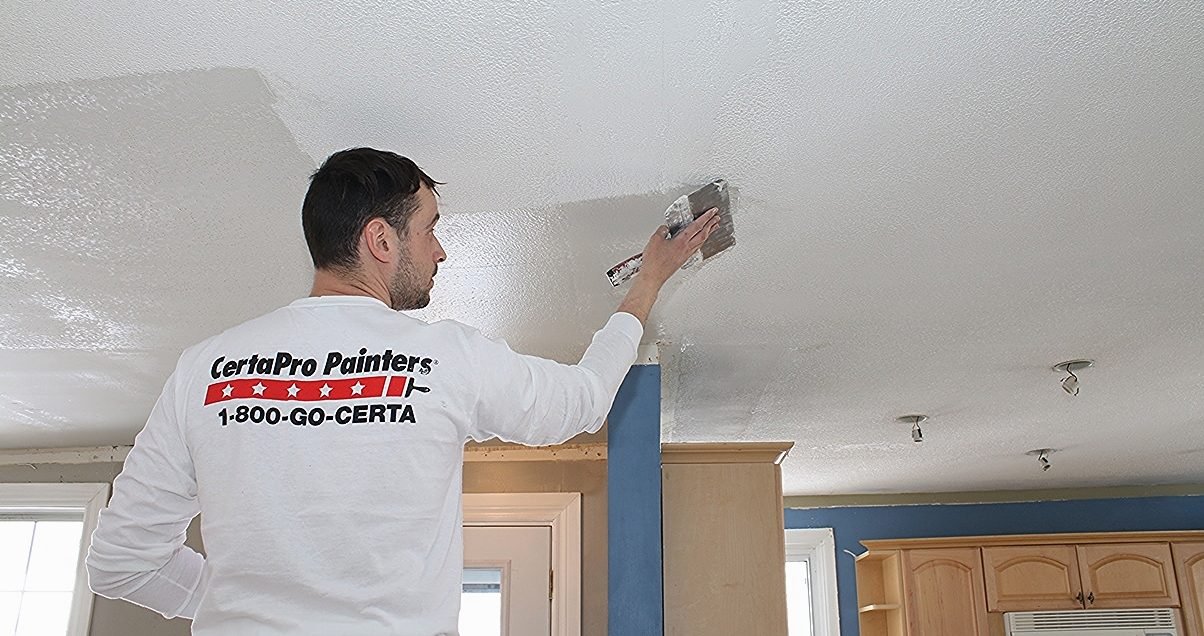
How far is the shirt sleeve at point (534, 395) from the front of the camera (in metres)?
1.32

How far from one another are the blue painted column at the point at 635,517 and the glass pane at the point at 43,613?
118 inches

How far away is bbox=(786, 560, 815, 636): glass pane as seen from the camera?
675 cm

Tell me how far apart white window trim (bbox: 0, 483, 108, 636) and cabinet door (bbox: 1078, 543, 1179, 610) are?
5.38m

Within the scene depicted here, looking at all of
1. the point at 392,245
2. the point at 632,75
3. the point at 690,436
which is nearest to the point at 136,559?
the point at 392,245

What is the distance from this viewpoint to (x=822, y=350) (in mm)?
3744

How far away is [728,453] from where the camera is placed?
3.53 m

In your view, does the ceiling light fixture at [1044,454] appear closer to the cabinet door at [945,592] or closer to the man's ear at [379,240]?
the cabinet door at [945,592]

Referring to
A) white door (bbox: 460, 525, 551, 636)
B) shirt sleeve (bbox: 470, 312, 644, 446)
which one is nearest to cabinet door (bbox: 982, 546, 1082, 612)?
white door (bbox: 460, 525, 551, 636)

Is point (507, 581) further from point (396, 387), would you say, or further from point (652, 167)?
point (396, 387)

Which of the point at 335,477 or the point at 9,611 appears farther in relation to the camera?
the point at 9,611

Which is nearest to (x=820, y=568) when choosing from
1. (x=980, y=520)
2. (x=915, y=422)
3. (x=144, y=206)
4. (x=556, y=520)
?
(x=980, y=520)

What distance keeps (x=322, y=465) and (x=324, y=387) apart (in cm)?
10

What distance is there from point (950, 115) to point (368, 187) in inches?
49.7

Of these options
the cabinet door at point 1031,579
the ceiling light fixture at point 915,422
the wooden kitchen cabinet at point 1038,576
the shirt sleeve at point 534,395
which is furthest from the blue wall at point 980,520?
the shirt sleeve at point 534,395
